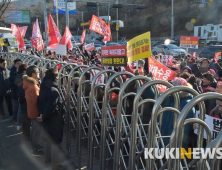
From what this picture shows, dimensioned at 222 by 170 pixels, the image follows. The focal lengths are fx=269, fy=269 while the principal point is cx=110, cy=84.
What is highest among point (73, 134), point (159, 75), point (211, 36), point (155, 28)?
point (155, 28)

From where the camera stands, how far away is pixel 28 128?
556cm

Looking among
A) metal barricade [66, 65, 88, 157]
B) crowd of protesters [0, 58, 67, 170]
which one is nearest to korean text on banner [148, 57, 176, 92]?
metal barricade [66, 65, 88, 157]

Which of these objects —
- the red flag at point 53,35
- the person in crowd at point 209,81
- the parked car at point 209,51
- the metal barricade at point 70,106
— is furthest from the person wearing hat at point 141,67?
the parked car at point 209,51

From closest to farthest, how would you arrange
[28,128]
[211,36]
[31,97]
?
[31,97], [28,128], [211,36]

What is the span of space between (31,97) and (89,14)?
241 feet

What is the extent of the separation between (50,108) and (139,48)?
178cm

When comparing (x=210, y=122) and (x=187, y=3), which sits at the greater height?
(x=187, y=3)

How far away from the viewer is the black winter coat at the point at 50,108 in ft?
13.1

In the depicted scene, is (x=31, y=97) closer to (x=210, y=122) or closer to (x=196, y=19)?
(x=210, y=122)

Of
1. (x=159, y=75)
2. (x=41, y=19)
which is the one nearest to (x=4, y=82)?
(x=159, y=75)

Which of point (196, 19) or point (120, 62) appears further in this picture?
point (196, 19)

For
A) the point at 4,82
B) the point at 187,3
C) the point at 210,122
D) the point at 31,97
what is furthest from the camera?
the point at 187,3

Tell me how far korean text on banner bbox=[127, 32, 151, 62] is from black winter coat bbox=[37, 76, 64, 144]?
149cm

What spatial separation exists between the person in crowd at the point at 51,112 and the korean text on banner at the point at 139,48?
1.43 metres
